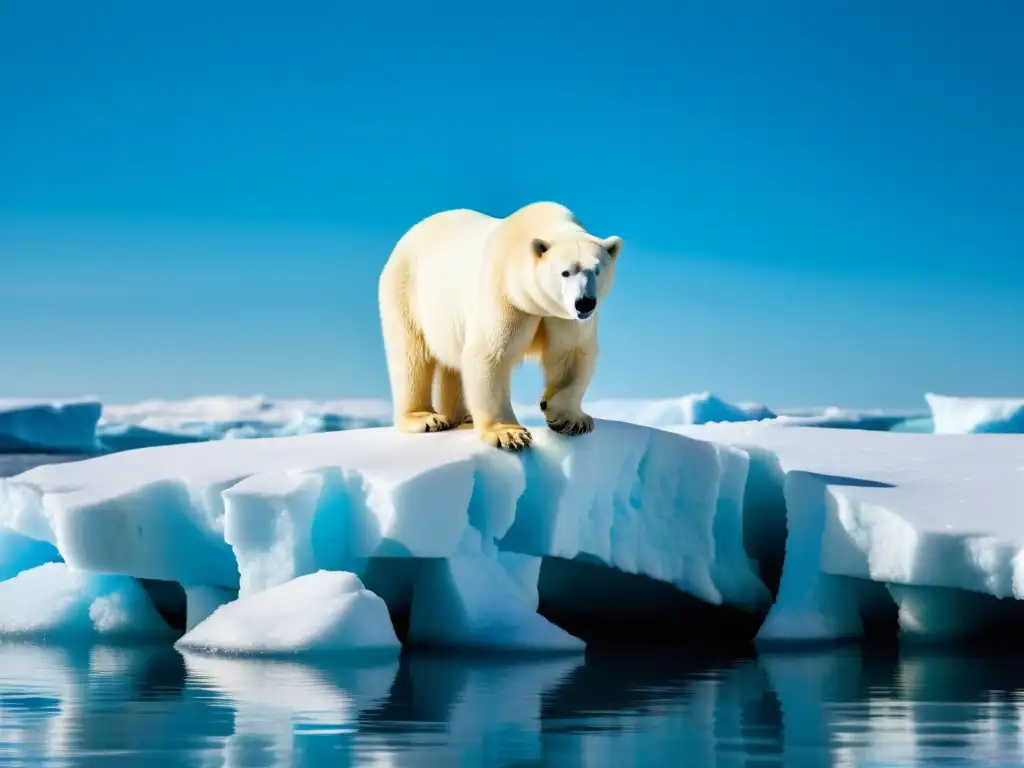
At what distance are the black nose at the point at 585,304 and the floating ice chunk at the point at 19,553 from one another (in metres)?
4.66

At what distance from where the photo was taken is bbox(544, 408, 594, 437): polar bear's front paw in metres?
8.75

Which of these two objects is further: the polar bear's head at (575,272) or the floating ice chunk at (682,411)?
the floating ice chunk at (682,411)

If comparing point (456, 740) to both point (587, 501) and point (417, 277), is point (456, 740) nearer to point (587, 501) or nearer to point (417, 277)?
point (587, 501)

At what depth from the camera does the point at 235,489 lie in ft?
26.9

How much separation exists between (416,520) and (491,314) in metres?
1.30

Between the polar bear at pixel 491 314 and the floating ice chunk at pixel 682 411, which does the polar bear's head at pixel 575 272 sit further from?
the floating ice chunk at pixel 682 411

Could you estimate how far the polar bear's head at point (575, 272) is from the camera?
7832 mm

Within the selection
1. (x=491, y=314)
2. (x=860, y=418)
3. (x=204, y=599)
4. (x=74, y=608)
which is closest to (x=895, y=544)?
(x=491, y=314)

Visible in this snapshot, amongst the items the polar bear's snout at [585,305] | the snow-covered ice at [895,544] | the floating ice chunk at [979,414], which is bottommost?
the snow-covered ice at [895,544]

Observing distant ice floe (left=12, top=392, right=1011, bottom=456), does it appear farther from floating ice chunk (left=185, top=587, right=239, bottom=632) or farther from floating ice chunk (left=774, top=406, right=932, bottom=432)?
floating ice chunk (left=185, top=587, right=239, bottom=632)

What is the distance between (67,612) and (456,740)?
14.4ft

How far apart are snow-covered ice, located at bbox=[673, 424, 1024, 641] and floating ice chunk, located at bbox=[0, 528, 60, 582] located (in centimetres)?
506

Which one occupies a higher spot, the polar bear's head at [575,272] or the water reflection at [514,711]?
the polar bear's head at [575,272]

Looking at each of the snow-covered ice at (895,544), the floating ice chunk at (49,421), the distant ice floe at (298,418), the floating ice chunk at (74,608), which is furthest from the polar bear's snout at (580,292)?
the floating ice chunk at (49,421)
